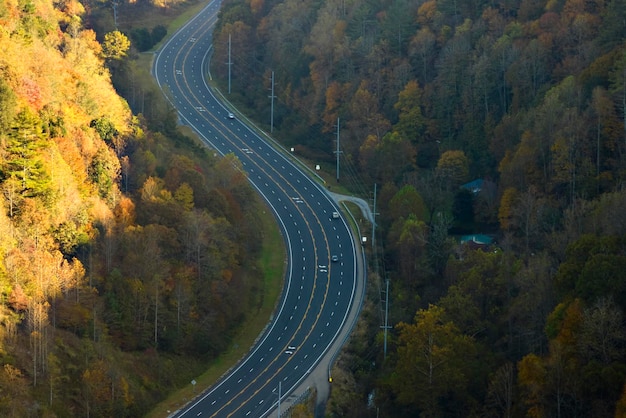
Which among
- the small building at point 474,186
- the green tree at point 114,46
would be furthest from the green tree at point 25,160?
the small building at point 474,186

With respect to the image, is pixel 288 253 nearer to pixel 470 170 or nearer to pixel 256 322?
pixel 256 322

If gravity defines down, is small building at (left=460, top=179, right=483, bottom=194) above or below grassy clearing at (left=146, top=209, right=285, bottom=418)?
above

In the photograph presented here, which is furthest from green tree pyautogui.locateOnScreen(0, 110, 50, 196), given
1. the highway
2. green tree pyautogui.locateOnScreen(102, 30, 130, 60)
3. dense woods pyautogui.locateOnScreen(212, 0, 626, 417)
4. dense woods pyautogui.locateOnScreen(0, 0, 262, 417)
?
green tree pyautogui.locateOnScreen(102, 30, 130, 60)

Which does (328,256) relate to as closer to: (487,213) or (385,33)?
(487,213)

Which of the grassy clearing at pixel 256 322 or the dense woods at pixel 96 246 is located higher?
the dense woods at pixel 96 246

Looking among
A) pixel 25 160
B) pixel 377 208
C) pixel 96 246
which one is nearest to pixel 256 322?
pixel 96 246

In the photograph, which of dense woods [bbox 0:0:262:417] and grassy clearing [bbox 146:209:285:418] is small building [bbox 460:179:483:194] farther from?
dense woods [bbox 0:0:262:417]

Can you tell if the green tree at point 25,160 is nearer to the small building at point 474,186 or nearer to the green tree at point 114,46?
the green tree at point 114,46
